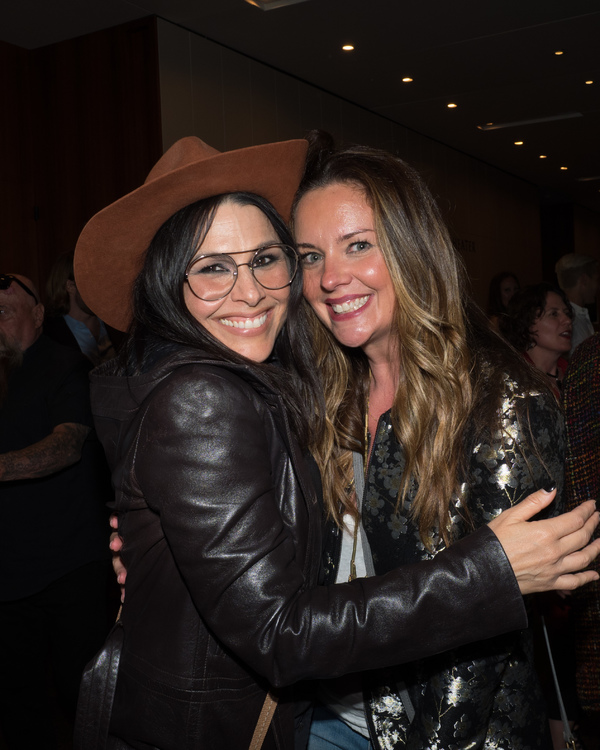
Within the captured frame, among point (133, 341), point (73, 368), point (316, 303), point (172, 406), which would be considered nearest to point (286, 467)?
point (172, 406)

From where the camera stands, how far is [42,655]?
313 centimetres

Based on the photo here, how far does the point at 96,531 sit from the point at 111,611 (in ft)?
4.76

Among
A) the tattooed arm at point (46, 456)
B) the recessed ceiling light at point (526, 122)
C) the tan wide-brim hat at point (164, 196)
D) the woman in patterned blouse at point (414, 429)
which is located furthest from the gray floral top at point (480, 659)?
the recessed ceiling light at point (526, 122)

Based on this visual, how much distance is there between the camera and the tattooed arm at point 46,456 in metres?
2.89

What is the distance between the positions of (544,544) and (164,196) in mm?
957

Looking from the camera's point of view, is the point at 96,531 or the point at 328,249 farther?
the point at 96,531

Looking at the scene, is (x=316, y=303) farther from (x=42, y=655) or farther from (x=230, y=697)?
(x=42, y=655)

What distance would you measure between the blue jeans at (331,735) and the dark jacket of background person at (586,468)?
24.7 inches

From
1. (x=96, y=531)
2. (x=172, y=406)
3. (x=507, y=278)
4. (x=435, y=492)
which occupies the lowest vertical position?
(x=96, y=531)

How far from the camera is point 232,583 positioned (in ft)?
3.76

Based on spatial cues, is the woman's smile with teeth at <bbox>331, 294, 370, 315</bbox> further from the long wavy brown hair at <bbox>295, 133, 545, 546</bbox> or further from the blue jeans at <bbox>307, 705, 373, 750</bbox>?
the blue jeans at <bbox>307, 705, 373, 750</bbox>

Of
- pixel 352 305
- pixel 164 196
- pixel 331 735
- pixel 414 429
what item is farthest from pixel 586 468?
pixel 164 196

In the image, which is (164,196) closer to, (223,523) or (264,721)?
(223,523)

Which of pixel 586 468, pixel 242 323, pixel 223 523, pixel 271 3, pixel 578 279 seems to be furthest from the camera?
pixel 578 279
